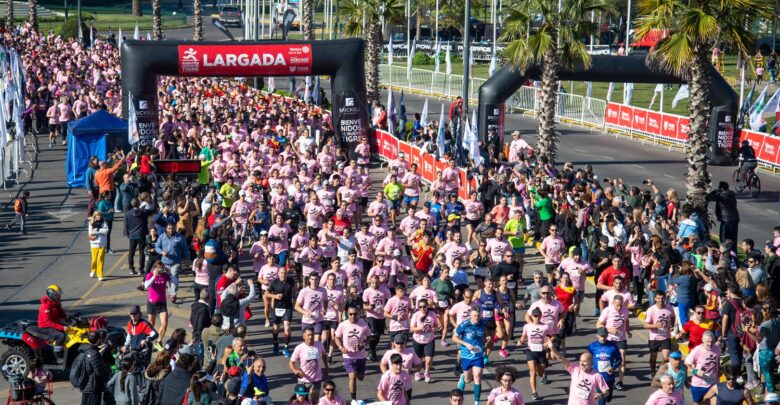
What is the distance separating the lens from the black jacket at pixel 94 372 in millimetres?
15352

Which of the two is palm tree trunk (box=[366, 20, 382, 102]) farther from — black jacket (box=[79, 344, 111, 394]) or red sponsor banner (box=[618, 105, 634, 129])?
black jacket (box=[79, 344, 111, 394])

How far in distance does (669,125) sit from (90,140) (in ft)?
66.0

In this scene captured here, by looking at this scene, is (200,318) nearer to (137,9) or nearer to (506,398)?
(506,398)

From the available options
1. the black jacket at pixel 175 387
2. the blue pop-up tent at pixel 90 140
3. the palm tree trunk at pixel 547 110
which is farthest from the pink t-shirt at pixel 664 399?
the blue pop-up tent at pixel 90 140

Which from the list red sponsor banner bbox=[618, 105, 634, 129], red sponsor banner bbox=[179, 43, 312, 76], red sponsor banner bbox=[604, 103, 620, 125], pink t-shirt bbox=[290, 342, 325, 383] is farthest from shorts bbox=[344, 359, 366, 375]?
red sponsor banner bbox=[604, 103, 620, 125]

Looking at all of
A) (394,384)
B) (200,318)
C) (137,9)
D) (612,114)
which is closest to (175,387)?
(394,384)

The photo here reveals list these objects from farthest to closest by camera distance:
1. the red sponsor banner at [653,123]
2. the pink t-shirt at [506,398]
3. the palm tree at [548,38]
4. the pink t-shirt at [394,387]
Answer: the red sponsor banner at [653,123] < the palm tree at [548,38] < the pink t-shirt at [394,387] < the pink t-shirt at [506,398]

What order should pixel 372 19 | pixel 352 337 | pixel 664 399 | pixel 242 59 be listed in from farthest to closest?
pixel 372 19 < pixel 242 59 < pixel 352 337 < pixel 664 399

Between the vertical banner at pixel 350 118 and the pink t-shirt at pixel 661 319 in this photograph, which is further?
the vertical banner at pixel 350 118

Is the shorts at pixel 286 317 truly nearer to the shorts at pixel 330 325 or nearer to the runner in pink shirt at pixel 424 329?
the shorts at pixel 330 325

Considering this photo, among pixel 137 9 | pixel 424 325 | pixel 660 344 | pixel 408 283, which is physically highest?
pixel 137 9

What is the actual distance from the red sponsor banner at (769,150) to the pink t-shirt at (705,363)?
22528 millimetres

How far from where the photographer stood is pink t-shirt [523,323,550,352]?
17266 mm

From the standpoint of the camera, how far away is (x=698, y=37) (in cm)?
2664
